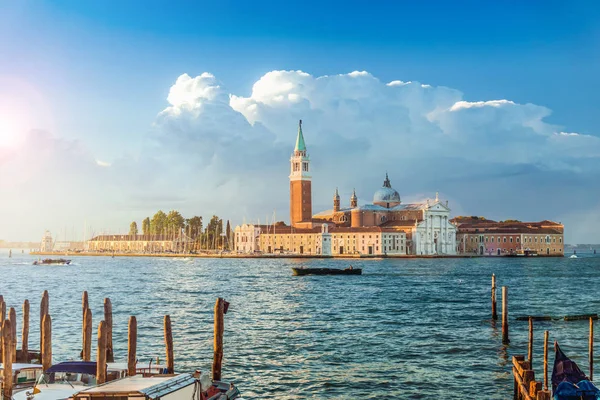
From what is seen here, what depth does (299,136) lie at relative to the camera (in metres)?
124

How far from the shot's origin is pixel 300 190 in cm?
11775

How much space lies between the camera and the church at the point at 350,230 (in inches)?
4414

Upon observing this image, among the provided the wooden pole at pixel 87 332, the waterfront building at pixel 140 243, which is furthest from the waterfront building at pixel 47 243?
the wooden pole at pixel 87 332

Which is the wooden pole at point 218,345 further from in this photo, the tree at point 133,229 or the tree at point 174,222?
the tree at point 133,229

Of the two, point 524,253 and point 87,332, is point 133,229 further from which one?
point 87,332

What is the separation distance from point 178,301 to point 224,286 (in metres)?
12.2

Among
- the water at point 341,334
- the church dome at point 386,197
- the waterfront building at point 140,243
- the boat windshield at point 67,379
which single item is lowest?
the water at point 341,334

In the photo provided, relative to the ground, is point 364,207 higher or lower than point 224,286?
higher

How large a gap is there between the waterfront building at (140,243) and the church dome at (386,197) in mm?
34244

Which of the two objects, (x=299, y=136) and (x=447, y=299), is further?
(x=299, y=136)

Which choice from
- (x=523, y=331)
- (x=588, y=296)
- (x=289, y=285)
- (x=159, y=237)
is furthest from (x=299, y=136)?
(x=523, y=331)

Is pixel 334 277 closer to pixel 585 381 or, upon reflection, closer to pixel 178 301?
pixel 178 301

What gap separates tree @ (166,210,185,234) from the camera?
13425cm

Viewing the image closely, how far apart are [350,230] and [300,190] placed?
37.0ft
